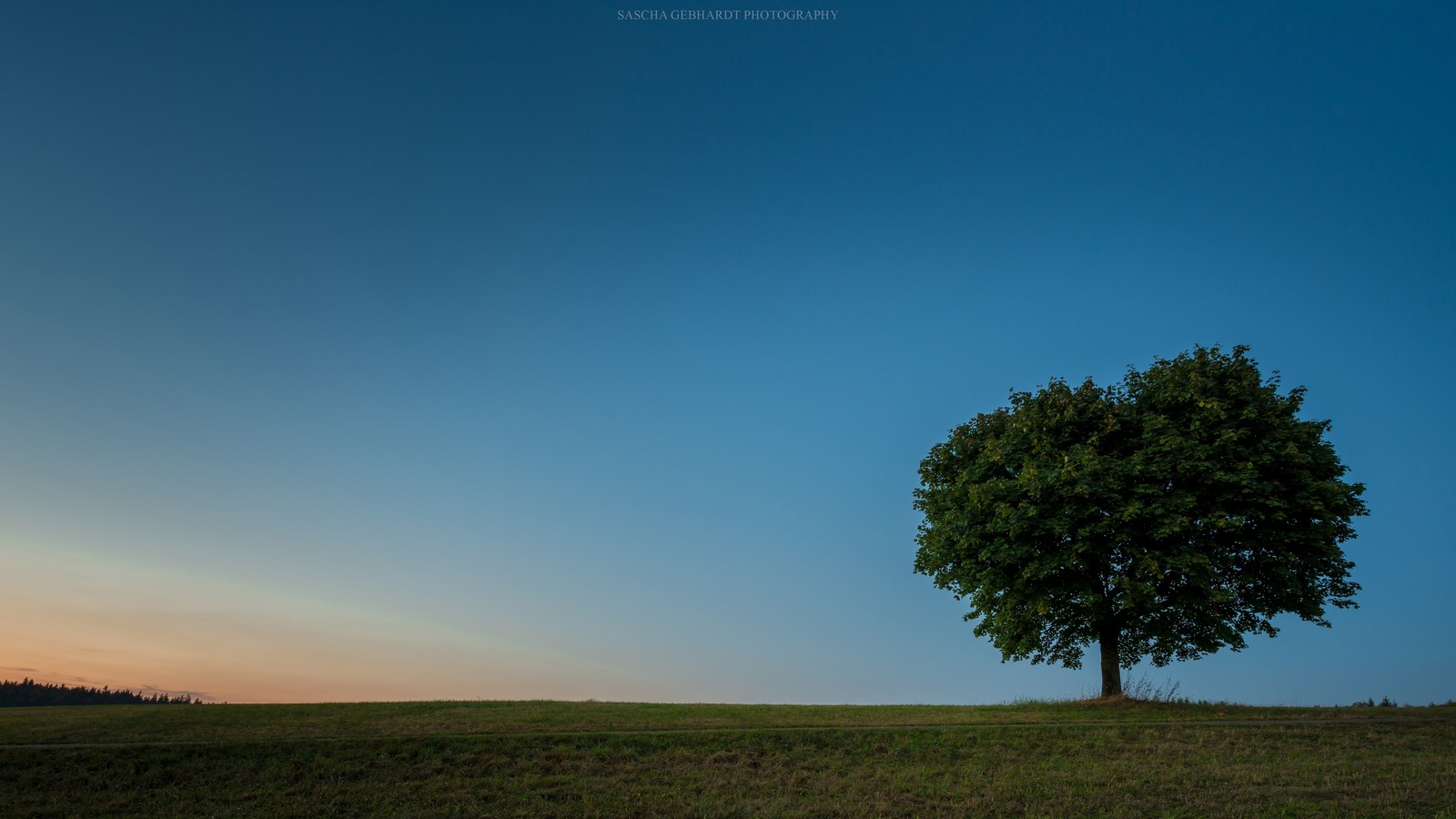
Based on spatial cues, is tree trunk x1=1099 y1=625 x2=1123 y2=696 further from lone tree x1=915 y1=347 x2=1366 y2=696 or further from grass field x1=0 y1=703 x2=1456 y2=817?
grass field x1=0 y1=703 x2=1456 y2=817

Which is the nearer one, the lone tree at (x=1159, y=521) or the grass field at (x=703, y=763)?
the grass field at (x=703, y=763)

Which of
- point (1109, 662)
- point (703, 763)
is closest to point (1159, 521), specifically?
point (1109, 662)

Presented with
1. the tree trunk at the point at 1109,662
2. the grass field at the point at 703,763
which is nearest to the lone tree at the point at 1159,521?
the tree trunk at the point at 1109,662

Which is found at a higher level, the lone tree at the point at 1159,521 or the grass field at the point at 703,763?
the lone tree at the point at 1159,521

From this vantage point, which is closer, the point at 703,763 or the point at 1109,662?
the point at 703,763

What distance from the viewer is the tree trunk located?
105 feet

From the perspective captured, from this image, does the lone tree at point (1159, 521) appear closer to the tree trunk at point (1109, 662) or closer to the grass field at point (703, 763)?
the tree trunk at point (1109, 662)

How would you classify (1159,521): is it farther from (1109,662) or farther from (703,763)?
(703,763)

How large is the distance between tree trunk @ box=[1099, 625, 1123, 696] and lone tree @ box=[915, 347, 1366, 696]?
0.06 metres

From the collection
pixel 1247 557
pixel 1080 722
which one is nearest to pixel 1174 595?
pixel 1247 557

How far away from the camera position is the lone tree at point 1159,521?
96.9 feet

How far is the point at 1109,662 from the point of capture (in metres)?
32.4

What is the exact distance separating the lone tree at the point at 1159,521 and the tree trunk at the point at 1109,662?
6 centimetres

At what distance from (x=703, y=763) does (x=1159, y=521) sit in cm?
1933
